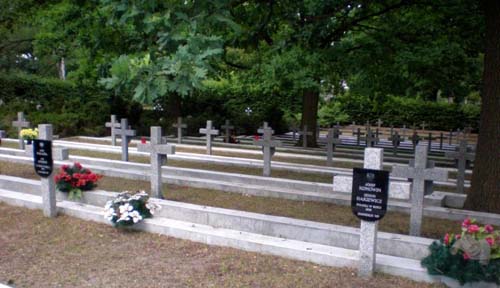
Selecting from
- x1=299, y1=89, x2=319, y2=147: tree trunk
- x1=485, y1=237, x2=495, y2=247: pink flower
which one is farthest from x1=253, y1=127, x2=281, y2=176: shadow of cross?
x1=299, y1=89, x2=319, y2=147: tree trunk

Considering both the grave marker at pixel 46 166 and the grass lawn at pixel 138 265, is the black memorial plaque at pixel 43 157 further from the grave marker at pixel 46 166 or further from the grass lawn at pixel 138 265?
the grass lawn at pixel 138 265

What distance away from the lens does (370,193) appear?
503 cm

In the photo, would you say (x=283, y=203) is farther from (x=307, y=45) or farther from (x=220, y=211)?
(x=307, y=45)

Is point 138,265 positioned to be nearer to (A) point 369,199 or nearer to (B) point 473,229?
(A) point 369,199

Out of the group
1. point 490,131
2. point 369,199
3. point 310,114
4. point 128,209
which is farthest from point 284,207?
point 310,114

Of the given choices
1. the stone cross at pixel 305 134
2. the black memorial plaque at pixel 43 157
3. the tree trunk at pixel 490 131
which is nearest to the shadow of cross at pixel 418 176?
the tree trunk at pixel 490 131

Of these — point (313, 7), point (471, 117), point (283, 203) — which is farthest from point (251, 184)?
point (471, 117)

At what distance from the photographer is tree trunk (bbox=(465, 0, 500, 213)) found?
268 inches

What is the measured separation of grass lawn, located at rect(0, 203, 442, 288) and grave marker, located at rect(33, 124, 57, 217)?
0.61 metres

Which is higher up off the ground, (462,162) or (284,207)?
(462,162)

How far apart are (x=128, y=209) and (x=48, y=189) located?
1609 mm

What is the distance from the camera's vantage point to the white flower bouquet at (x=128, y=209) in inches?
262

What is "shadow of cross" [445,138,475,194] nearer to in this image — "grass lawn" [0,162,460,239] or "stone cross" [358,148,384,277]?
"grass lawn" [0,162,460,239]

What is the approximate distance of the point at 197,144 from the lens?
1694 centimetres
